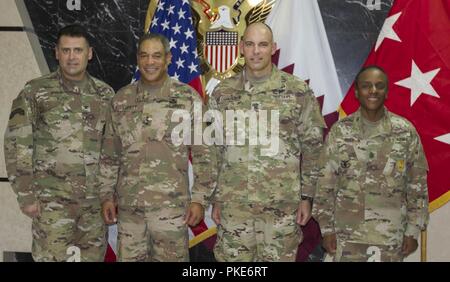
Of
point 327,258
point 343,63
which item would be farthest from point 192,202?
point 343,63

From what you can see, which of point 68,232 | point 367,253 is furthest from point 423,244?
point 68,232

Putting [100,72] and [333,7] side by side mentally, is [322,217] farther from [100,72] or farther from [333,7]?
[100,72]

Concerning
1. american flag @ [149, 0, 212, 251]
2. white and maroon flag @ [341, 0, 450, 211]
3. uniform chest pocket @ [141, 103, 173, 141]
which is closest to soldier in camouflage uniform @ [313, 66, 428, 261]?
white and maroon flag @ [341, 0, 450, 211]

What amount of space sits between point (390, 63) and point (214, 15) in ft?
3.71

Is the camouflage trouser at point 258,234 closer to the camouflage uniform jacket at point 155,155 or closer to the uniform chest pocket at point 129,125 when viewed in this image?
the camouflage uniform jacket at point 155,155

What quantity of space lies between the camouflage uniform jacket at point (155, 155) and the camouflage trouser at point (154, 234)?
51mm

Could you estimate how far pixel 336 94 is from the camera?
3.27 m

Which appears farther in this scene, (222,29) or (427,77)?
(222,29)

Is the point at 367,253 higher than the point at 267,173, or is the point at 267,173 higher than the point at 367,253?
the point at 267,173

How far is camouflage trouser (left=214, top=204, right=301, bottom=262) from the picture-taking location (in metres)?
2.69

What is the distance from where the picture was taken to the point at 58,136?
2.91 m

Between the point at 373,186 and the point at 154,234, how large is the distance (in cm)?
115

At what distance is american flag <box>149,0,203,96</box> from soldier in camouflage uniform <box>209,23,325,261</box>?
0.65 metres

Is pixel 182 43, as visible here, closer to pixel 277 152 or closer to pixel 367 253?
pixel 277 152
